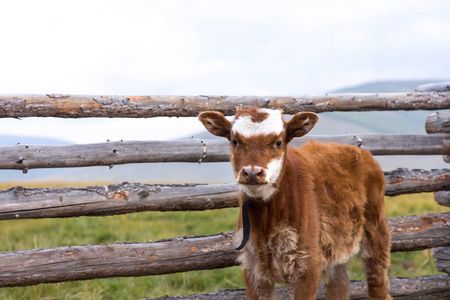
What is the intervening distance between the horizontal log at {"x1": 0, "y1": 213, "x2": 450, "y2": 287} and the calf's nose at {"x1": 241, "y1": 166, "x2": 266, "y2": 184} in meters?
1.84

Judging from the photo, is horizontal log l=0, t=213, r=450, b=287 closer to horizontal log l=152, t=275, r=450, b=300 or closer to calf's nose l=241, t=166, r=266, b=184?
horizontal log l=152, t=275, r=450, b=300

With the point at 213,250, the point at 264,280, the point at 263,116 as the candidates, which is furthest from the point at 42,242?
the point at 263,116

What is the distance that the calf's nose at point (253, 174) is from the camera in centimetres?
277

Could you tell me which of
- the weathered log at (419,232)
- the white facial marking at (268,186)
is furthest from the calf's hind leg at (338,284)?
the white facial marking at (268,186)

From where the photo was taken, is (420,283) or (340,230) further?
(420,283)

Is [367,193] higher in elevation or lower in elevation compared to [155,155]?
lower

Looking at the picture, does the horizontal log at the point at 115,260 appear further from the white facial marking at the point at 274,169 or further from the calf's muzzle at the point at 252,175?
the calf's muzzle at the point at 252,175

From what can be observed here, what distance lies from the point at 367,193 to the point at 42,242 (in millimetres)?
4467

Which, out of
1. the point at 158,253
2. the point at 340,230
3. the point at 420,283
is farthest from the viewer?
the point at 420,283

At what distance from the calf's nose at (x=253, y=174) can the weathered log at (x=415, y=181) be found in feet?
9.36

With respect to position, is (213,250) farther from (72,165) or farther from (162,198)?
(72,165)

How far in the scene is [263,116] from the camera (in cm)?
306

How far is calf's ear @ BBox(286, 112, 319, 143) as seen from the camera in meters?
3.16

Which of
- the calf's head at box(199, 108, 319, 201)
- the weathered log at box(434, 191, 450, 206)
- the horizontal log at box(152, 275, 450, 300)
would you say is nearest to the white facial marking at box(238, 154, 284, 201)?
the calf's head at box(199, 108, 319, 201)
